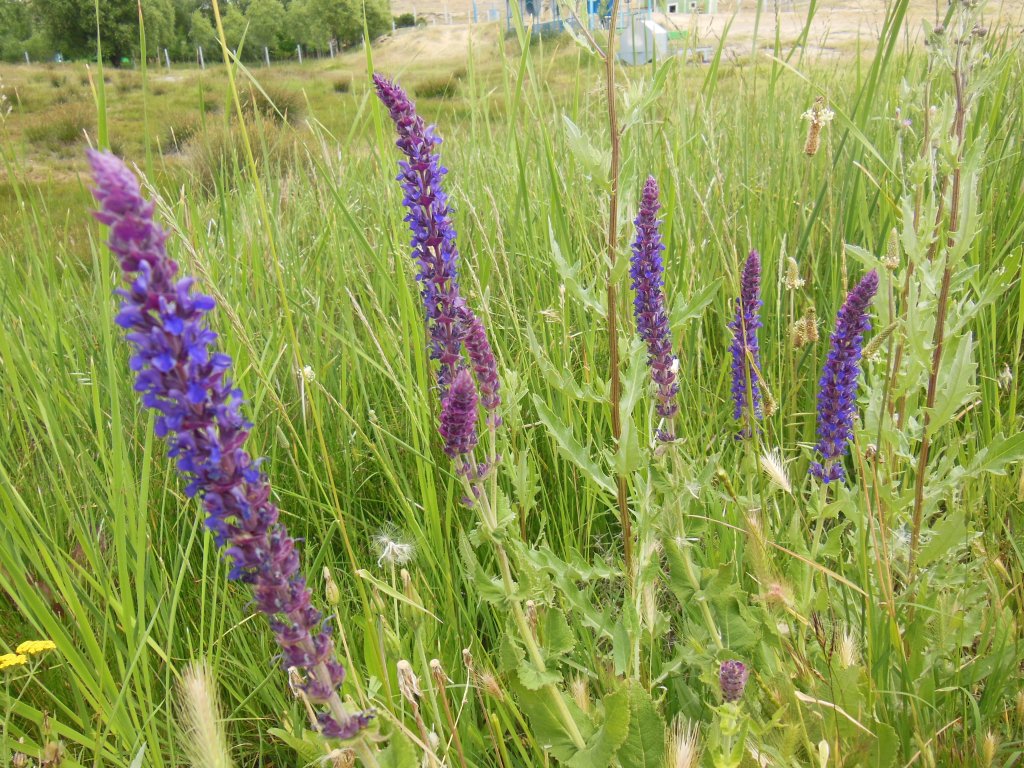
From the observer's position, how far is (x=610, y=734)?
1.48 m

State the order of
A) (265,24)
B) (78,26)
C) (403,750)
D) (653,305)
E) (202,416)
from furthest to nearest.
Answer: (78,26) < (265,24) < (653,305) < (403,750) < (202,416)

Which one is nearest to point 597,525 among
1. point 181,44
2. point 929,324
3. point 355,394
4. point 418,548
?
point 418,548

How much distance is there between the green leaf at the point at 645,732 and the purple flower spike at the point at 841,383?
34.9 inches

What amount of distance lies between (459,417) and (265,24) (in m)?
57.6

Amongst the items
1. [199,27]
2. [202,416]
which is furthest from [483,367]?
[199,27]

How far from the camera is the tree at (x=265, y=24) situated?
4844 cm

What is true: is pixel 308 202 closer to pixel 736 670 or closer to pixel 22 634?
pixel 22 634

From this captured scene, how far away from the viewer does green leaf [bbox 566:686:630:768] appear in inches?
57.0

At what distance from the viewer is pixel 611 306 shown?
1910mm

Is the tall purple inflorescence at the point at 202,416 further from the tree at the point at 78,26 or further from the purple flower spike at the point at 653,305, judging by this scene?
the tree at the point at 78,26

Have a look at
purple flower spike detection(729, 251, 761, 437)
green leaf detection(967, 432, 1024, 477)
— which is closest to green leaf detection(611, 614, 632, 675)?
purple flower spike detection(729, 251, 761, 437)

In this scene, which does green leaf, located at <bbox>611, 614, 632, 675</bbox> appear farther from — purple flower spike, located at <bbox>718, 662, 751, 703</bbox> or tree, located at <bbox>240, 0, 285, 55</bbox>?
tree, located at <bbox>240, 0, 285, 55</bbox>

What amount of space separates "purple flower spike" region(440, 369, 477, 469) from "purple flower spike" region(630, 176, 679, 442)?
563 millimetres

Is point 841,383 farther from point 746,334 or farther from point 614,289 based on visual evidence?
point 614,289
